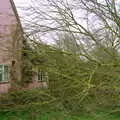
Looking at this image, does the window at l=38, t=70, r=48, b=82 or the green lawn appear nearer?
the green lawn

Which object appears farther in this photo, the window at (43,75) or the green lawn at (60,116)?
the window at (43,75)

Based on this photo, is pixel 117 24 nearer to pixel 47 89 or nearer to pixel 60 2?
pixel 60 2

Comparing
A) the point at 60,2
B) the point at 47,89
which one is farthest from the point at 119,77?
the point at 60,2

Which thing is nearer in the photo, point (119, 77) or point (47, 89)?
point (119, 77)

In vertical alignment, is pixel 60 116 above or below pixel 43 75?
below

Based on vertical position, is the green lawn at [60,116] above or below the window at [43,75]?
below

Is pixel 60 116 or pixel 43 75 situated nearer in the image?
A: pixel 60 116

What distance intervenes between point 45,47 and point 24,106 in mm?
1632

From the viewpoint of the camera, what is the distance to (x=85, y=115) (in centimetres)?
786

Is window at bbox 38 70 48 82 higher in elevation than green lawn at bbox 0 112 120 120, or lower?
higher

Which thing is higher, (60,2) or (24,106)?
(60,2)

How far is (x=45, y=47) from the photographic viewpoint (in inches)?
316

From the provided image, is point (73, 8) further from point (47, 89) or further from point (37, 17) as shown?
point (47, 89)

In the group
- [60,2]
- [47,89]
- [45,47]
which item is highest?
[60,2]
